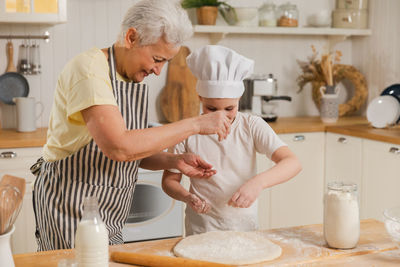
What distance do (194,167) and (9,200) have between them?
0.74 m

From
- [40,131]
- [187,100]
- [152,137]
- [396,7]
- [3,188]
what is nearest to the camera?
[3,188]

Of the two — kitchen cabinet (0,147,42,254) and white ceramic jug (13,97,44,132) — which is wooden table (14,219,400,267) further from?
white ceramic jug (13,97,44,132)

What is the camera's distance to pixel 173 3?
1.55 metres

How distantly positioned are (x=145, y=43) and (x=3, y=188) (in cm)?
62

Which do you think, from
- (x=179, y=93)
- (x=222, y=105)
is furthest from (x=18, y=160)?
(x=222, y=105)

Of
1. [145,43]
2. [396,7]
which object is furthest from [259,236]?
[396,7]

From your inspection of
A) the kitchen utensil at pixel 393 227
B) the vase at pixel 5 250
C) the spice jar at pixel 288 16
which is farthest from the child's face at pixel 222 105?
the spice jar at pixel 288 16

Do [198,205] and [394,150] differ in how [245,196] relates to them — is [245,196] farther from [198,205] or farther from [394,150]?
[394,150]

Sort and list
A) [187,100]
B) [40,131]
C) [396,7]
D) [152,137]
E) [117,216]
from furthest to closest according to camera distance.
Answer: [396,7]
[187,100]
[40,131]
[117,216]
[152,137]

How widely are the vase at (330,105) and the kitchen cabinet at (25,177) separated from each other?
1.84 meters

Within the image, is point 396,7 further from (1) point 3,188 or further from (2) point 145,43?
(1) point 3,188

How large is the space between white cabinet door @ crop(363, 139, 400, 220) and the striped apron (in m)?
1.78

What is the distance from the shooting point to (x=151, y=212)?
121 inches

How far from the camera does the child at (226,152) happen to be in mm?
1725
